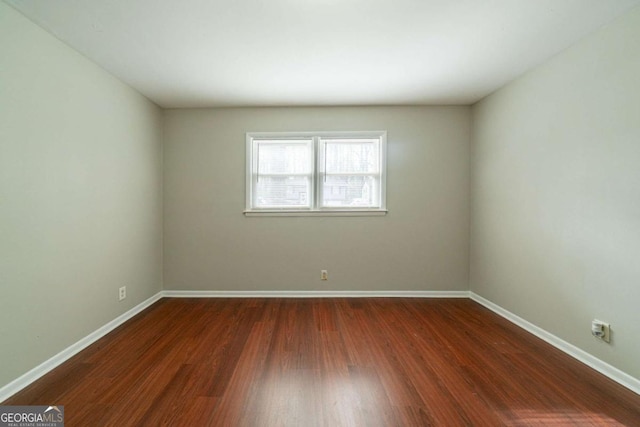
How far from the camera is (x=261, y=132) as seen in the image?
129 inches

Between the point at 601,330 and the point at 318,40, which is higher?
the point at 318,40

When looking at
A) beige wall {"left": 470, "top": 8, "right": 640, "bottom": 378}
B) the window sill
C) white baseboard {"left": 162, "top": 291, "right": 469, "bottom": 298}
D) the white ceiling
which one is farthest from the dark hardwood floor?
the white ceiling

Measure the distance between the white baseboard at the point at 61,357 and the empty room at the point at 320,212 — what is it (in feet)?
0.05

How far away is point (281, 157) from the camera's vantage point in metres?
3.35

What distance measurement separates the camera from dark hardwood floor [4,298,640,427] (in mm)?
1422

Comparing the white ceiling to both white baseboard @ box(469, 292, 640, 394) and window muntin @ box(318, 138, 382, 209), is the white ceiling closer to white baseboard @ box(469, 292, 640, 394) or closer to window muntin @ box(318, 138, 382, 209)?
window muntin @ box(318, 138, 382, 209)

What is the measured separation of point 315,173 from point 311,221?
24.9 inches

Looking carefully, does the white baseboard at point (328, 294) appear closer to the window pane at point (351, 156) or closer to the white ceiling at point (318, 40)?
the window pane at point (351, 156)

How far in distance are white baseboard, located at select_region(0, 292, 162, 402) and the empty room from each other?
16 millimetres

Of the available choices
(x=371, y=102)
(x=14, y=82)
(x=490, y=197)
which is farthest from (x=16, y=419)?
(x=490, y=197)

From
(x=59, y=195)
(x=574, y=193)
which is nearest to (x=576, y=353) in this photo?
(x=574, y=193)

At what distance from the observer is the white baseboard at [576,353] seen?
1662mm

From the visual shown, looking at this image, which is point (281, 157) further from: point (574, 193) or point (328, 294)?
point (574, 193)

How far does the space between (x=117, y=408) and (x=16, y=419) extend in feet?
1.70
